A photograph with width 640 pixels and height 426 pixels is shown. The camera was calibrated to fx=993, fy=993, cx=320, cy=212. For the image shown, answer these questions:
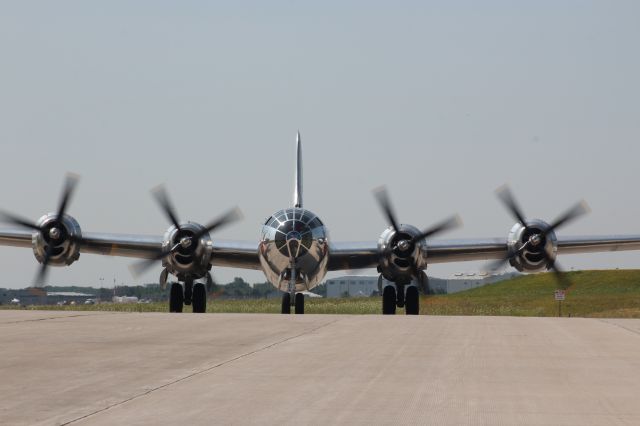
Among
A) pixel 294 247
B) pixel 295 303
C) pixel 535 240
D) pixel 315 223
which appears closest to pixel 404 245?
pixel 315 223

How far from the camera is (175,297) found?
136 feet

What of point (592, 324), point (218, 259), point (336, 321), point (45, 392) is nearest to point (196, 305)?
point (218, 259)

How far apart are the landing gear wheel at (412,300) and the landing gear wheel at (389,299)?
569 mm

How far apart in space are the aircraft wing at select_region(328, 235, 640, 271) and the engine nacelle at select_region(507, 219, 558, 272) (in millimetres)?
777

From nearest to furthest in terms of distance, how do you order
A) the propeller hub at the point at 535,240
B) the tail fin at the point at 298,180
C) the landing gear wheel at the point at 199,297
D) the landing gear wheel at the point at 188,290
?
the propeller hub at the point at 535,240, the landing gear wheel at the point at 188,290, the landing gear wheel at the point at 199,297, the tail fin at the point at 298,180

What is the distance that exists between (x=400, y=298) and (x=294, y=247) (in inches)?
255

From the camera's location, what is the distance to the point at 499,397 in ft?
39.7

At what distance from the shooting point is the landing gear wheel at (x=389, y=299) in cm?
4159

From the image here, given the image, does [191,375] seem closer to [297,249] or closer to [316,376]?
[316,376]

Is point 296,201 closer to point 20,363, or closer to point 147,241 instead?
point 147,241

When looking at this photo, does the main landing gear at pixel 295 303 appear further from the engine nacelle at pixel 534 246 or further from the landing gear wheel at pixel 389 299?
the engine nacelle at pixel 534 246

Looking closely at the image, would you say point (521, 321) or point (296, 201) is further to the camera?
point (296, 201)

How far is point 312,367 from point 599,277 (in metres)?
101

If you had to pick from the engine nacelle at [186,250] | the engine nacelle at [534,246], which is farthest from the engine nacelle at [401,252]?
the engine nacelle at [186,250]
